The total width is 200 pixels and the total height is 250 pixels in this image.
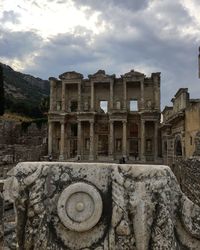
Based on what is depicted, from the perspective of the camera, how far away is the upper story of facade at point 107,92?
126ft

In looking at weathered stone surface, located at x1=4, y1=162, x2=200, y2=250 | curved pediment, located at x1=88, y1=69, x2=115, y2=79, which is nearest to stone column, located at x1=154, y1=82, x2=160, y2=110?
curved pediment, located at x1=88, y1=69, x2=115, y2=79

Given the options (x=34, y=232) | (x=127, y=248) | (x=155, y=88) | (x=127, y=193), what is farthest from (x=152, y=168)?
(x=155, y=88)

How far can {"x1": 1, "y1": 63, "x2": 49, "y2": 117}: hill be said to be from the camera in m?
60.8

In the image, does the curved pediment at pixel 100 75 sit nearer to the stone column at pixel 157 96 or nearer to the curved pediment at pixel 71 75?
the curved pediment at pixel 71 75

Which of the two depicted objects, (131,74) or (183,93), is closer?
(183,93)

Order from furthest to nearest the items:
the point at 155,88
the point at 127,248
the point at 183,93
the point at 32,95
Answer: the point at 32,95 → the point at 155,88 → the point at 183,93 → the point at 127,248

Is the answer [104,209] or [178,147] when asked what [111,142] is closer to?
[178,147]

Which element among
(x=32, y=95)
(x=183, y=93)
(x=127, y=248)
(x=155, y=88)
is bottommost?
(x=127, y=248)

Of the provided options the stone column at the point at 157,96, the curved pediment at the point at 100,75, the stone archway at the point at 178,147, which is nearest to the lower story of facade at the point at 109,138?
the stone column at the point at 157,96

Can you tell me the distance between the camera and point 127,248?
2.59 metres

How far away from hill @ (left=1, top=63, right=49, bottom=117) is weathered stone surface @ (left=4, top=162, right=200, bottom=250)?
192ft

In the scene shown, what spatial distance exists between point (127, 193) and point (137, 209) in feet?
0.46

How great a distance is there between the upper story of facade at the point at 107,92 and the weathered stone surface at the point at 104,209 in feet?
115

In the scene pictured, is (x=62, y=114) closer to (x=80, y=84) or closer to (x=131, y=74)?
(x=80, y=84)
